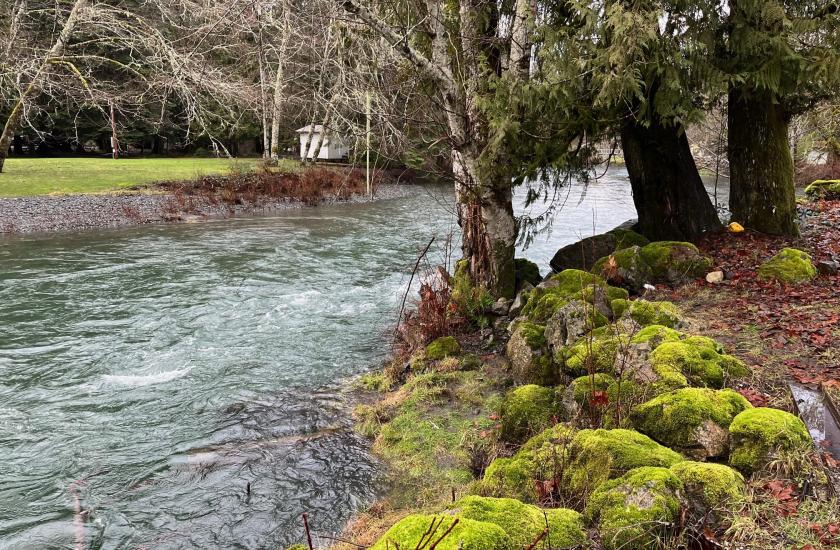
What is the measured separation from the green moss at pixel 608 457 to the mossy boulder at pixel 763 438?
36 centimetres

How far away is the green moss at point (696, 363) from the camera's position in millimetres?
4762

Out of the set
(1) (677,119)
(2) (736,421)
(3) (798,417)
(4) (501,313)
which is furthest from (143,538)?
(1) (677,119)

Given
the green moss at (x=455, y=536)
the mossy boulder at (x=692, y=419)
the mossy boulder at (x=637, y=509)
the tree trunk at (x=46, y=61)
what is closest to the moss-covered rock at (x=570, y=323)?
the mossy boulder at (x=692, y=419)

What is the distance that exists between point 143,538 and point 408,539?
2.85 m

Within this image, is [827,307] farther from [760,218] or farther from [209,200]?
[209,200]

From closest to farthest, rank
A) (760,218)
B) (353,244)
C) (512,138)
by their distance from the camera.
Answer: (512,138) → (760,218) → (353,244)

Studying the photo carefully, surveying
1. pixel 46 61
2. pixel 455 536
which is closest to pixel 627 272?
pixel 455 536

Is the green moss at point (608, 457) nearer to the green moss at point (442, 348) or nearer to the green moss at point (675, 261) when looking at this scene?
the green moss at point (442, 348)

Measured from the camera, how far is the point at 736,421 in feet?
12.6

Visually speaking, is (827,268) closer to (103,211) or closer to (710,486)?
(710,486)

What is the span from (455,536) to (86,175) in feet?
88.5

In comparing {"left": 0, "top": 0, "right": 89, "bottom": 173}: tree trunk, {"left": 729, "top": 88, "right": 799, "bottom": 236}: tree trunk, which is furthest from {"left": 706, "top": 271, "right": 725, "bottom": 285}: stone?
{"left": 0, "top": 0, "right": 89, "bottom": 173}: tree trunk

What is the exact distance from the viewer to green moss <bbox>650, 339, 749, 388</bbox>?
476cm

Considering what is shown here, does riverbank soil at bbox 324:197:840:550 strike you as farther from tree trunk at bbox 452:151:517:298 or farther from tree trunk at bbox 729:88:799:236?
tree trunk at bbox 729:88:799:236
